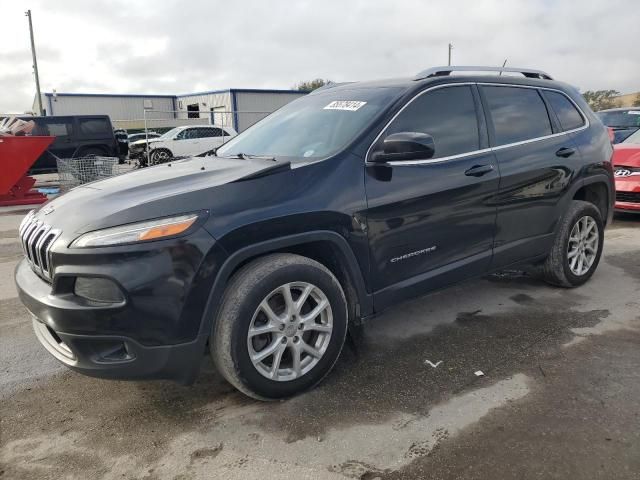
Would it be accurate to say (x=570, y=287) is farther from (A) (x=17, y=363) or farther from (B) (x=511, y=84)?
(A) (x=17, y=363)

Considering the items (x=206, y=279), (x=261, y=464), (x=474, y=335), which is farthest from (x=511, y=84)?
(x=261, y=464)

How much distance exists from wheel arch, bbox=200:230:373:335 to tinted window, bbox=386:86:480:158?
86 centimetres

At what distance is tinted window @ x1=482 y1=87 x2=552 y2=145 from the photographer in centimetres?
378

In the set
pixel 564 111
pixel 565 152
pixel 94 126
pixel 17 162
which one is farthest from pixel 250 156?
pixel 94 126

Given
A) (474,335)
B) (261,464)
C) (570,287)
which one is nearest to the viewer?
(261,464)

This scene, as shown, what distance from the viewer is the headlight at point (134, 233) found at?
2.34m

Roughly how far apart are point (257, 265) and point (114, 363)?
0.83 meters

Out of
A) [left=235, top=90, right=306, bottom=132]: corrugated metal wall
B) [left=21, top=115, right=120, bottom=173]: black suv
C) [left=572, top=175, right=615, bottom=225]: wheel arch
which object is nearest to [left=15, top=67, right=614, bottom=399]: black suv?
[left=572, top=175, right=615, bottom=225]: wheel arch

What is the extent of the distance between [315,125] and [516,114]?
5.32ft

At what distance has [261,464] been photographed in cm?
235

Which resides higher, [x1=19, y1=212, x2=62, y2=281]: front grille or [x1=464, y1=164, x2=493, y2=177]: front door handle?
[x1=464, y1=164, x2=493, y2=177]: front door handle

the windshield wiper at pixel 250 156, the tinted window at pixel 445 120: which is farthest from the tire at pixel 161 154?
the tinted window at pixel 445 120

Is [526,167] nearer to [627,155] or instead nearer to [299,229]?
[299,229]

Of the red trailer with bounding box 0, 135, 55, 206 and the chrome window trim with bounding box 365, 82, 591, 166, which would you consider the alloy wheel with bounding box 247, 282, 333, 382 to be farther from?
the red trailer with bounding box 0, 135, 55, 206
